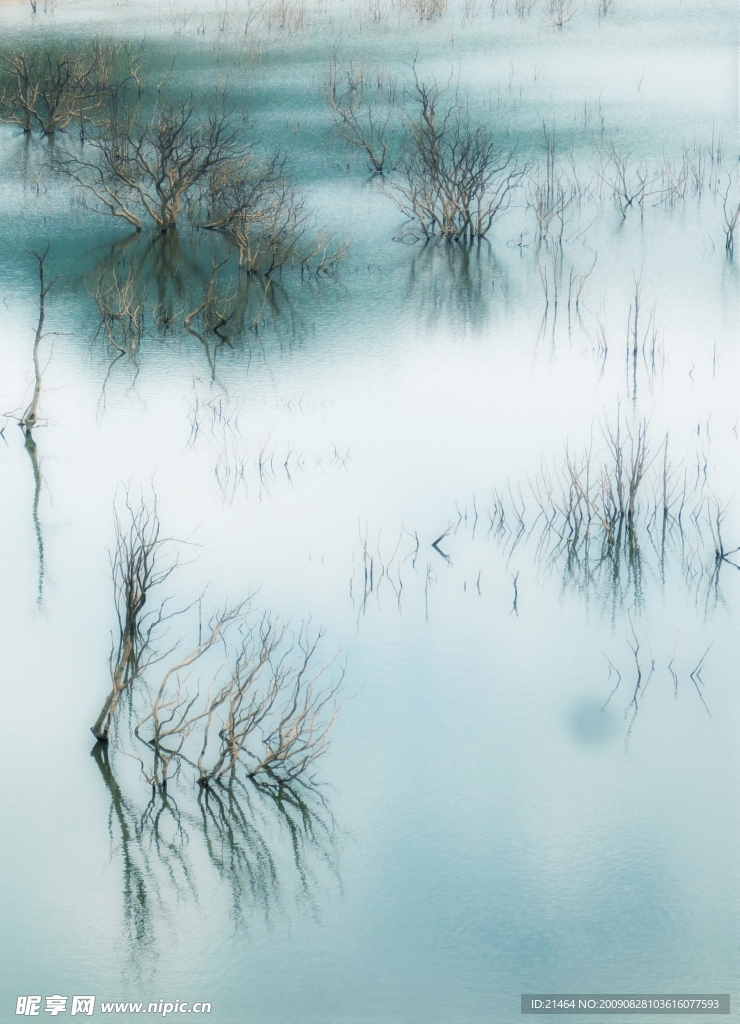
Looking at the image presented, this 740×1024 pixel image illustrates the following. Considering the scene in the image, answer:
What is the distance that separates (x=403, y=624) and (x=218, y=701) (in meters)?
2.06

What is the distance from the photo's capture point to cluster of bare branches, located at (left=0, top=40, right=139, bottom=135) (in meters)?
22.6

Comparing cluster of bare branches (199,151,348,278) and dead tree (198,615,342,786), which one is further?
cluster of bare branches (199,151,348,278)

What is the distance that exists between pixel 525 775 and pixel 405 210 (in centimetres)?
1345

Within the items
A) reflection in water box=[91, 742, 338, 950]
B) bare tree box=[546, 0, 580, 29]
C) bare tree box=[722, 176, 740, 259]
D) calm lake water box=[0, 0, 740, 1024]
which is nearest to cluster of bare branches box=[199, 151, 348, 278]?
calm lake water box=[0, 0, 740, 1024]

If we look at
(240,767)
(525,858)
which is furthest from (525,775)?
(240,767)

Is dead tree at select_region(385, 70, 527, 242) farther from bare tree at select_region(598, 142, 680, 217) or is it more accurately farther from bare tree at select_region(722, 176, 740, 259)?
bare tree at select_region(722, 176, 740, 259)

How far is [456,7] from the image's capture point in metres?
26.9

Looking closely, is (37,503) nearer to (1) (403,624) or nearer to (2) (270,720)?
(1) (403,624)

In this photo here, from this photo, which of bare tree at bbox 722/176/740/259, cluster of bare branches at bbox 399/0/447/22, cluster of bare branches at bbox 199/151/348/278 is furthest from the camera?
cluster of bare branches at bbox 399/0/447/22

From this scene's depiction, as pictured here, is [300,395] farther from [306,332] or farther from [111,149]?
[111,149]

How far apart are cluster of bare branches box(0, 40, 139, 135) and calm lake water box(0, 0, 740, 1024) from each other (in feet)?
19.3

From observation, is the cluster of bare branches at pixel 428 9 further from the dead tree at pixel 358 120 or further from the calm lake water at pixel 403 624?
the calm lake water at pixel 403 624

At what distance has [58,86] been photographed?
22547mm

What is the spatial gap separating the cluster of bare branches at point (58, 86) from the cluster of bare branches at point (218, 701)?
56.0ft
